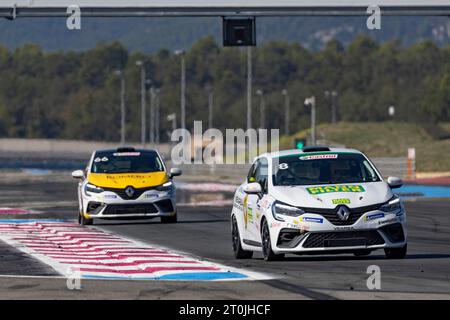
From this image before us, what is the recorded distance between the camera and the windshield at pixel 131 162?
2795 cm

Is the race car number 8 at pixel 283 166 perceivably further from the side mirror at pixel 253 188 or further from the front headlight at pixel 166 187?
the front headlight at pixel 166 187

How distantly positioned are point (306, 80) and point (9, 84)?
4287cm

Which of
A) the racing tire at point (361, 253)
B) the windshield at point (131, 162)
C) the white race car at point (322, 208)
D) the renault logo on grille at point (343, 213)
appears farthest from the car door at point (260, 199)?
the windshield at point (131, 162)

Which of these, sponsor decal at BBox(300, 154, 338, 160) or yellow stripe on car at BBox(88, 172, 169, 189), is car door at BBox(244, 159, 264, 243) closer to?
sponsor decal at BBox(300, 154, 338, 160)

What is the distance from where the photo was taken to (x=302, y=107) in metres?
160

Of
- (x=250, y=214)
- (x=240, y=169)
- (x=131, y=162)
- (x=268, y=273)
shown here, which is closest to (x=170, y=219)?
(x=131, y=162)

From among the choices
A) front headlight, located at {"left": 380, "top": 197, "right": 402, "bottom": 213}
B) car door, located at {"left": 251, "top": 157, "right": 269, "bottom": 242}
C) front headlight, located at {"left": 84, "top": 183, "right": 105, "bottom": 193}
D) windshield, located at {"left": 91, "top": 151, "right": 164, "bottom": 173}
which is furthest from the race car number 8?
windshield, located at {"left": 91, "top": 151, "right": 164, "bottom": 173}

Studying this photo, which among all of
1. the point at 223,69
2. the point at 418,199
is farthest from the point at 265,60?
the point at 418,199

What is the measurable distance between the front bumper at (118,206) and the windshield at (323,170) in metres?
9.10

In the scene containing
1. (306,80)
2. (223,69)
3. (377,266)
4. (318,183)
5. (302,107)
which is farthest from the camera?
(223,69)

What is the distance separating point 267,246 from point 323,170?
137cm

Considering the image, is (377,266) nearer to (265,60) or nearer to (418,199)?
(418,199)

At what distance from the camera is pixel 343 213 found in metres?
16.5

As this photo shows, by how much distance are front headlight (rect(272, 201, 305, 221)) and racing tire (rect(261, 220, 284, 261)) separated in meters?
0.25
